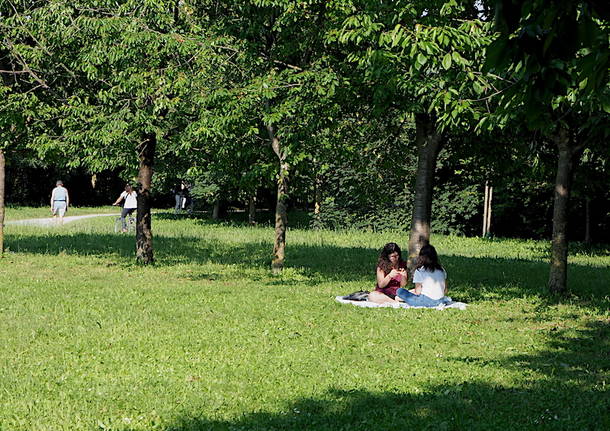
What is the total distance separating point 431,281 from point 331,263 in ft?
24.7

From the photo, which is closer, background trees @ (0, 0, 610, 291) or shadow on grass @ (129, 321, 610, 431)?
shadow on grass @ (129, 321, 610, 431)

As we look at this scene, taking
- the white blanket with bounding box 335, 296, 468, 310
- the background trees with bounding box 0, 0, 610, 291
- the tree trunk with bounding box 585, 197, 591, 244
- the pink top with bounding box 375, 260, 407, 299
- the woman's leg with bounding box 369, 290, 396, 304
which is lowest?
the white blanket with bounding box 335, 296, 468, 310

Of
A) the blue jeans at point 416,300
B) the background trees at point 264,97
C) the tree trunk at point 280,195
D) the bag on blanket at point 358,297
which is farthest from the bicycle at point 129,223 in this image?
the blue jeans at point 416,300

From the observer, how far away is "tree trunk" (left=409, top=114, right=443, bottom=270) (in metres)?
14.5

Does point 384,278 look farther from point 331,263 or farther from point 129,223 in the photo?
point 129,223

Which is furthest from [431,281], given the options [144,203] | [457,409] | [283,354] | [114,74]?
[144,203]

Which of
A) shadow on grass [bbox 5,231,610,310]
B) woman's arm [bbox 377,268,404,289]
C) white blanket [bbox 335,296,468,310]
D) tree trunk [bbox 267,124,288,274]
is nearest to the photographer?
white blanket [bbox 335,296,468,310]

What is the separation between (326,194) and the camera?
34781mm

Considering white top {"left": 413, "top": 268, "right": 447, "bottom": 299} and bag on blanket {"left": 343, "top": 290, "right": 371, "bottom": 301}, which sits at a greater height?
white top {"left": 413, "top": 268, "right": 447, "bottom": 299}

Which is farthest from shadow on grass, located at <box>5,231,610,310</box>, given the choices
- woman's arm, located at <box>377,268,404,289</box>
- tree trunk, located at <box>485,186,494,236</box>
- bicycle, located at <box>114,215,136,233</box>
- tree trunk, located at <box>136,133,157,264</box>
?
tree trunk, located at <box>485,186,494,236</box>

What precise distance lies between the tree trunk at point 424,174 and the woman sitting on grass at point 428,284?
9.16ft

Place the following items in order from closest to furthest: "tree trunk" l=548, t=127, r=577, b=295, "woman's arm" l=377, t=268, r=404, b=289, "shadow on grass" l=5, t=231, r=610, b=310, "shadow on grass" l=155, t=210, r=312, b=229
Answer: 1. "woman's arm" l=377, t=268, r=404, b=289
2. "tree trunk" l=548, t=127, r=577, b=295
3. "shadow on grass" l=5, t=231, r=610, b=310
4. "shadow on grass" l=155, t=210, r=312, b=229

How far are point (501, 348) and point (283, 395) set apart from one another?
335cm

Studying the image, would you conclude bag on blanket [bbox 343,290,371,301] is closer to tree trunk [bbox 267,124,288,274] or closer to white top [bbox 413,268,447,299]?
white top [bbox 413,268,447,299]
